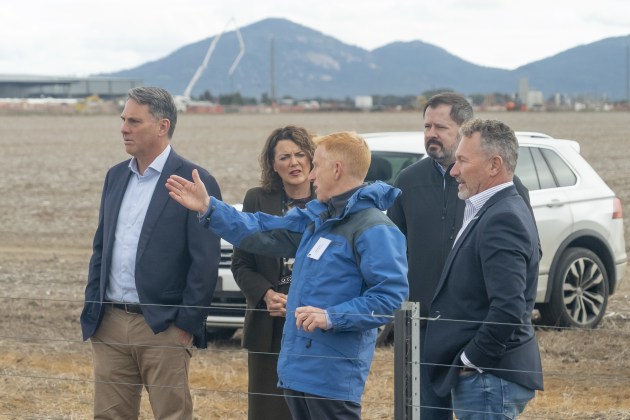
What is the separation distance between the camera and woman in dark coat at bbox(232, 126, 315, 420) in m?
5.64

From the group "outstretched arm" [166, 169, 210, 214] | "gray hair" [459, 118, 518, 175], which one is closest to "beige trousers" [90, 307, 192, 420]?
"outstretched arm" [166, 169, 210, 214]

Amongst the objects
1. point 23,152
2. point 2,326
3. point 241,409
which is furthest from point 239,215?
point 23,152

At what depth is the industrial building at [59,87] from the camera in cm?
17175

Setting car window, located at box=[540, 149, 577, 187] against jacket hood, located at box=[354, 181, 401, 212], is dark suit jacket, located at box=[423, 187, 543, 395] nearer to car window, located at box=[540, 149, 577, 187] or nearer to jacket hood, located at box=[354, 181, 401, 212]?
jacket hood, located at box=[354, 181, 401, 212]

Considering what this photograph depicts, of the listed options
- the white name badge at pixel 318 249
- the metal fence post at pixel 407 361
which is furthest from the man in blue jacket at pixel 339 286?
the metal fence post at pixel 407 361

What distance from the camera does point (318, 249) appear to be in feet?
14.9

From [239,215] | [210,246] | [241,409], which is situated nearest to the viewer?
[239,215]

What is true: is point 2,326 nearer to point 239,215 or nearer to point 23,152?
point 239,215

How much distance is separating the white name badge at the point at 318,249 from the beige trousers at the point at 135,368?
1052 millimetres

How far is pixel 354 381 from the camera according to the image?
454 cm

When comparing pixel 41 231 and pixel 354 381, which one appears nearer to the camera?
pixel 354 381

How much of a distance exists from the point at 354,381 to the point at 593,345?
484 centimetres

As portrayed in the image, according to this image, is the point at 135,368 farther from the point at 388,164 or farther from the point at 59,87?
the point at 59,87

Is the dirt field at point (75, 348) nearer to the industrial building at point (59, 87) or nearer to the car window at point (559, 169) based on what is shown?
the car window at point (559, 169)
